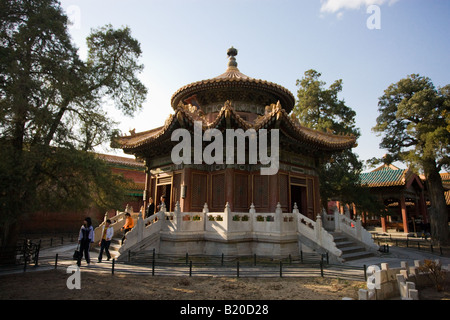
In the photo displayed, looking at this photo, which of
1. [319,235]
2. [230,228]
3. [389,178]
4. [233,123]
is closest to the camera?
[230,228]

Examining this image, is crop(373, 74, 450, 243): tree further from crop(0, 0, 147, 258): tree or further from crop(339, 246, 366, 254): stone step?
crop(0, 0, 147, 258): tree

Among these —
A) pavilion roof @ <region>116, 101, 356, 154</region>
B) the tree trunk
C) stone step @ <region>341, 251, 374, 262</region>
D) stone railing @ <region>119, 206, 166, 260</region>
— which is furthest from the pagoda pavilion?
the tree trunk

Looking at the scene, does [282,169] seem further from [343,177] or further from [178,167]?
[343,177]

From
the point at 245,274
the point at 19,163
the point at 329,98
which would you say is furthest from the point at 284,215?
the point at 329,98

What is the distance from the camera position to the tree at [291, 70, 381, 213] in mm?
19281

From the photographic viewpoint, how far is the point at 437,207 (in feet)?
66.3

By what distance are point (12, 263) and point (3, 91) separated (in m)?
5.94

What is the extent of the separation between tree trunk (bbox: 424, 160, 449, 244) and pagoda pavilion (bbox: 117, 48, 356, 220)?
939 cm

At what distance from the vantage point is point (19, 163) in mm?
7469

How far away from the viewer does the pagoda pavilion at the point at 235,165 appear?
12.1m

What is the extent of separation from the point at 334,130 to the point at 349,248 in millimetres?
11407

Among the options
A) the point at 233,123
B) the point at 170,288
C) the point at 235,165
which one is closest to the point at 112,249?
the point at 170,288

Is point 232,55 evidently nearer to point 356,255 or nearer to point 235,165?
point 235,165
